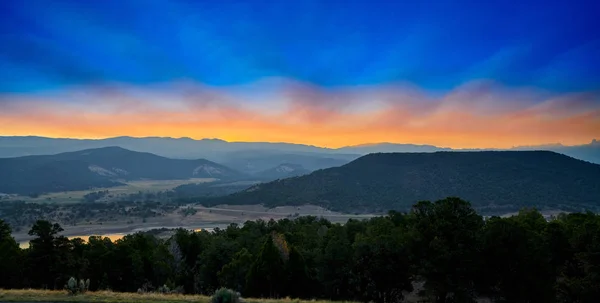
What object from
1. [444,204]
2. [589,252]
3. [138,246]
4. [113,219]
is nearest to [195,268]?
[138,246]

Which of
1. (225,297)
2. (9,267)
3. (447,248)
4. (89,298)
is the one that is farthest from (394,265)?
(9,267)

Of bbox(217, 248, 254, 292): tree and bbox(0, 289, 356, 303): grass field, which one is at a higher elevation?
bbox(0, 289, 356, 303): grass field

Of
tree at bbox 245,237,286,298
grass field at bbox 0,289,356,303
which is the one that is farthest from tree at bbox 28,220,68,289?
tree at bbox 245,237,286,298

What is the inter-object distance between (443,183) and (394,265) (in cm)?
10361

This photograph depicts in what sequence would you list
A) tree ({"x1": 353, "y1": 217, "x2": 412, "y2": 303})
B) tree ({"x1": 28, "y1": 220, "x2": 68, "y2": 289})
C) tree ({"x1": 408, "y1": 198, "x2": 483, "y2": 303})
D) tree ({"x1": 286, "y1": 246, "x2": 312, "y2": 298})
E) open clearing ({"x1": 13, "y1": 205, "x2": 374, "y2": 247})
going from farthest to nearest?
open clearing ({"x1": 13, "y1": 205, "x2": 374, "y2": 247}), tree ({"x1": 353, "y1": 217, "x2": 412, "y2": 303}), tree ({"x1": 28, "y1": 220, "x2": 68, "y2": 289}), tree ({"x1": 286, "y1": 246, "x2": 312, "y2": 298}), tree ({"x1": 408, "y1": 198, "x2": 483, "y2": 303})

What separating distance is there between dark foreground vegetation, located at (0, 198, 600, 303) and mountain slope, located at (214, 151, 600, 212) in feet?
282

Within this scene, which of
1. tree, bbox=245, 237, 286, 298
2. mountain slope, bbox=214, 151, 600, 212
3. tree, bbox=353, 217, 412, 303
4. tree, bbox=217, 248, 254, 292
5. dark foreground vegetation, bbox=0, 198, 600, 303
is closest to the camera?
dark foreground vegetation, bbox=0, 198, 600, 303

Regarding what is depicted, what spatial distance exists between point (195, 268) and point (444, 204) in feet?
75.1

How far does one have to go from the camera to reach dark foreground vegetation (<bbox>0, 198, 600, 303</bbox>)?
980 inches

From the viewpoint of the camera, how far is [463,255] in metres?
24.6

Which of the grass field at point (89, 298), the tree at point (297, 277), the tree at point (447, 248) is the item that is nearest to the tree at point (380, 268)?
the tree at point (447, 248)

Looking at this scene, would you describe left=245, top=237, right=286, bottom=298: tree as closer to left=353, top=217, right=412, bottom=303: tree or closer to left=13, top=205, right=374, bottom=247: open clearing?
left=353, top=217, right=412, bottom=303: tree

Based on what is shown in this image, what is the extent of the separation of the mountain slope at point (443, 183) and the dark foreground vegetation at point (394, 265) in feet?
282

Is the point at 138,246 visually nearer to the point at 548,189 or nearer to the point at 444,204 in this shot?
the point at 444,204
